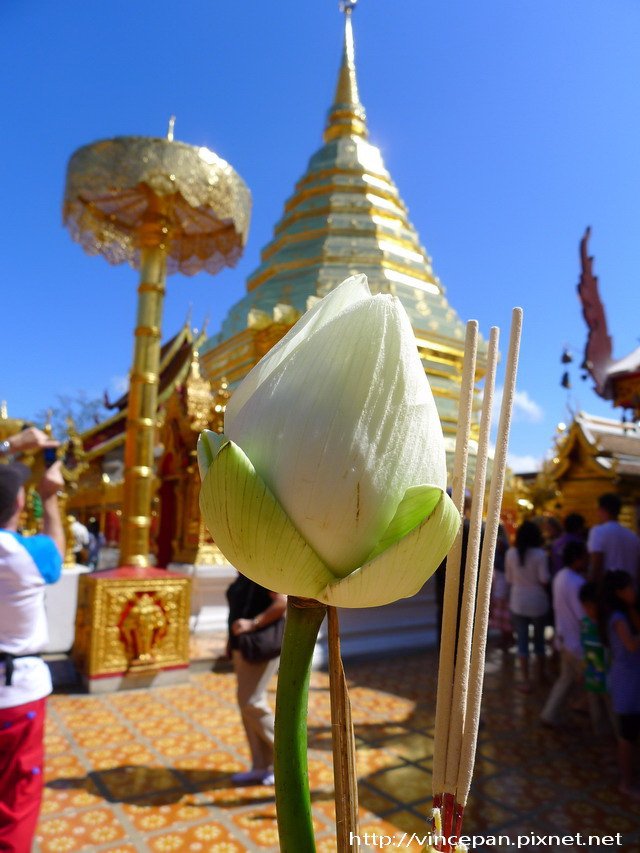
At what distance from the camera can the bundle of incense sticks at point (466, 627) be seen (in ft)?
1.26

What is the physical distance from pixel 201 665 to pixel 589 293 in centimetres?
665

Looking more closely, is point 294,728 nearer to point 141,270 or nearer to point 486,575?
point 486,575

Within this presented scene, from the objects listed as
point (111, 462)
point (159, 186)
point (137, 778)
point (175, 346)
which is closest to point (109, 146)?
point (159, 186)

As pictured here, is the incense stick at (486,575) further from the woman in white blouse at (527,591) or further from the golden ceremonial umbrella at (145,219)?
the woman in white blouse at (527,591)

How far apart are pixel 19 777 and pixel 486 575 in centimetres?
205

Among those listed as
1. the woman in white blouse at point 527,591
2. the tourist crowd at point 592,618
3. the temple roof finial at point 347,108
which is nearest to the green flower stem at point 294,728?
the tourist crowd at point 592,618

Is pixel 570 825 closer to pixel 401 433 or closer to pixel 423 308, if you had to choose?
pixel 401 433

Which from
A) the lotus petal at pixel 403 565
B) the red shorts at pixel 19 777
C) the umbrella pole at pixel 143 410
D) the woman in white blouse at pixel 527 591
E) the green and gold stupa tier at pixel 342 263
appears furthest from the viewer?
the green and gold stupa tier at pixel 342 263

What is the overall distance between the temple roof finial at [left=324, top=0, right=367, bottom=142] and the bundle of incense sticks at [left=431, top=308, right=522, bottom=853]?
10.0 m

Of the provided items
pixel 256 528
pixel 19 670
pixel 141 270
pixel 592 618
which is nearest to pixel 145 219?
pixel 141 270

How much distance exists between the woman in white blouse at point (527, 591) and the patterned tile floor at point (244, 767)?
0.57 metres

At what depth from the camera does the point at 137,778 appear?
8.89ft

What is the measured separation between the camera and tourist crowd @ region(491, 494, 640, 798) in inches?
109

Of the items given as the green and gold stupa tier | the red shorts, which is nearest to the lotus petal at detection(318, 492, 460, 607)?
the red shorts
